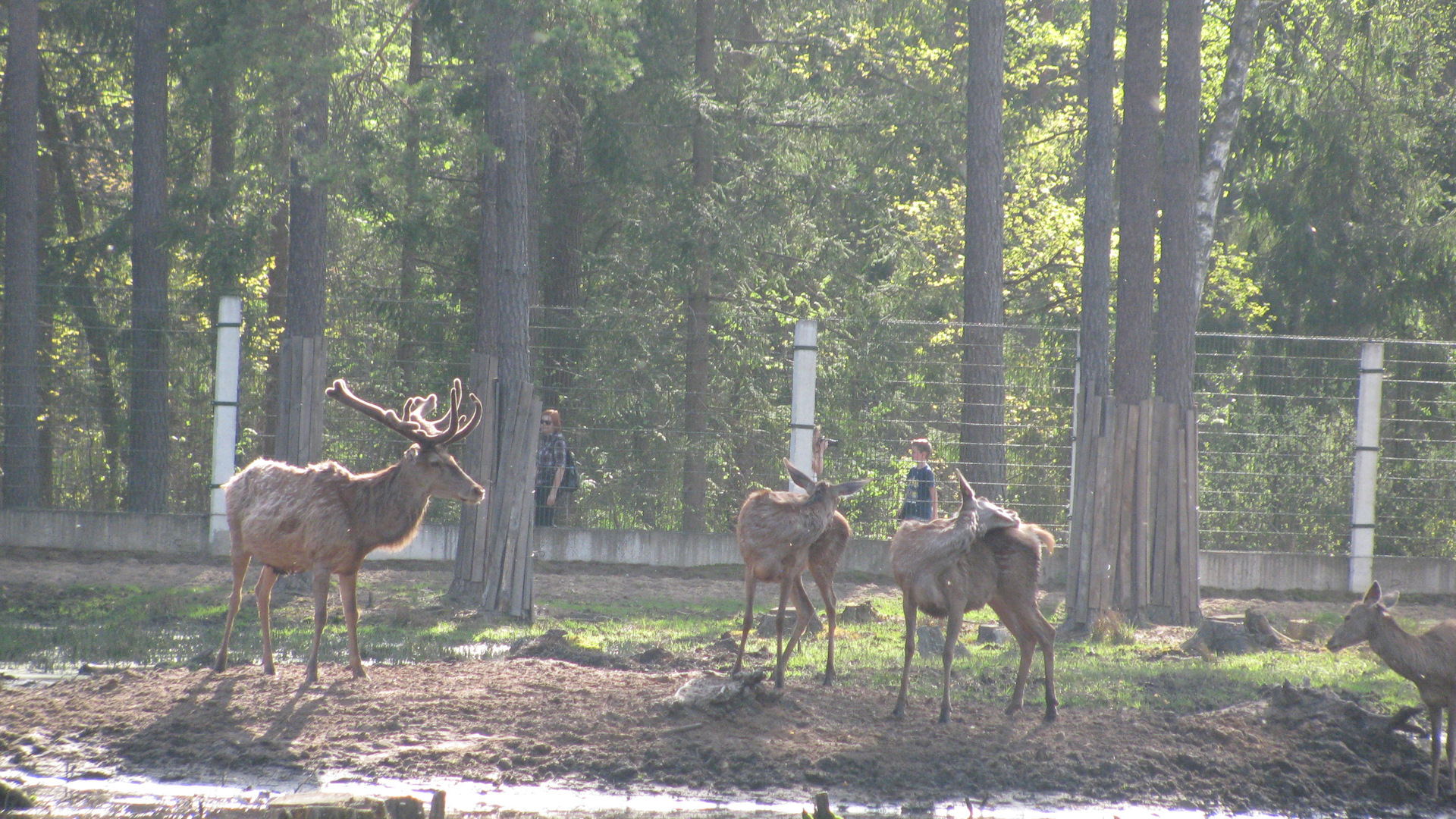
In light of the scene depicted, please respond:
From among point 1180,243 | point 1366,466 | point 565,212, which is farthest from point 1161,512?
point 565,212

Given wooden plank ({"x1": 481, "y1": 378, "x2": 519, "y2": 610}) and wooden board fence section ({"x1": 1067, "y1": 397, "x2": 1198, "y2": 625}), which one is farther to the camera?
wooden board fence section ({"x1": 1067, "y1": 397, "x2": 1198, "y2": 625})

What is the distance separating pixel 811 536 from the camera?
880 centimetres

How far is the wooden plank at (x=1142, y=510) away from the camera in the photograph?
12.4m

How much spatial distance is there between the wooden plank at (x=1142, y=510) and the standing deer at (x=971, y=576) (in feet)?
14.1

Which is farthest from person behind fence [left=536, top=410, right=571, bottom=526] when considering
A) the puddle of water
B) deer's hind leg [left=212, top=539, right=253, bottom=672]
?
the puddle of water

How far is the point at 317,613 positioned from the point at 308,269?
6170 millimetres

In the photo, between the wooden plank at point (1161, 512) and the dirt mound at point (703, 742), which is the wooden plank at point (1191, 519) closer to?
the wooden plank at point (1161, 512)

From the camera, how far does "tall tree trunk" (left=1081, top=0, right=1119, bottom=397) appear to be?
15.3 meters

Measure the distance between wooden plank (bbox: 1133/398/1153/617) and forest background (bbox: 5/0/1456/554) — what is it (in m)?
2.24

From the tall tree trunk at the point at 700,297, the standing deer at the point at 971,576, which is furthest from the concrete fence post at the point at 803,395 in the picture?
the standing deer at the point at 971,576

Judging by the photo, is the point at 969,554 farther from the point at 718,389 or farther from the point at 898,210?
the point at 898,210

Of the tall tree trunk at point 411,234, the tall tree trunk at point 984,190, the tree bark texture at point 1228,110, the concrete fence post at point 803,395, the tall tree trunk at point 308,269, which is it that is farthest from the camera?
the tree bark texture at point 1228,110

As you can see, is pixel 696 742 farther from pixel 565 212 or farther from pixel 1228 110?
pixel 1228 110

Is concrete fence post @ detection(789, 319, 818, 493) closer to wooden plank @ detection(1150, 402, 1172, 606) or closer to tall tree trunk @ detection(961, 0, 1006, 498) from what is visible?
tall tree trunk @ detection(961, 0, 1006, 498)
